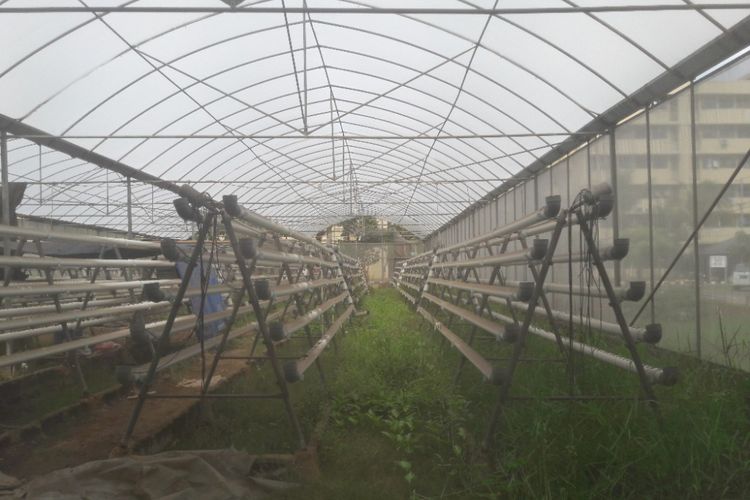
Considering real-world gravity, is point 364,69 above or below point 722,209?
above

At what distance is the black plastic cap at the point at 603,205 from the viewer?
3088mm

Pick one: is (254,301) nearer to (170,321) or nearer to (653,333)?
(170,321)

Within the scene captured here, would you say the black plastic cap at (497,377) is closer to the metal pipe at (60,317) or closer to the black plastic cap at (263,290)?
the black plastic cap at (263,290)

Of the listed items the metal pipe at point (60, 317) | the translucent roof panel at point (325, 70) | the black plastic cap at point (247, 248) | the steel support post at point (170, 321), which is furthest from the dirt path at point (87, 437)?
the translucent roof panel at point (325, 70)

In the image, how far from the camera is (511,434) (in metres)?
3.31

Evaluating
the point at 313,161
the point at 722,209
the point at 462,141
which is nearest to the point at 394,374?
the point at 722,209

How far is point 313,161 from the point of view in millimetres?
16031

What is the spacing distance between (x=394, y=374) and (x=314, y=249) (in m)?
2.61

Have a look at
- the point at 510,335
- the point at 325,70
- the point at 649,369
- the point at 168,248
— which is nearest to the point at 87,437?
the point at 168,248

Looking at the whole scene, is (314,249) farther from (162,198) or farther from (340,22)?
(162,198)

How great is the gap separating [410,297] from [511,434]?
10.5 m

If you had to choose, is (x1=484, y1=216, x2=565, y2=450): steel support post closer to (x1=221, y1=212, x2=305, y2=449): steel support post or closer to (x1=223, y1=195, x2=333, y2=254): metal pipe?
(x1=221, y1=212, x2=305, y2=449): steel support post

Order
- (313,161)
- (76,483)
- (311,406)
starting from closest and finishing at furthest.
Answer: (76,483) → (311,406) → (313,161)

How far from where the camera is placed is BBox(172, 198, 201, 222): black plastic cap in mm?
3371
